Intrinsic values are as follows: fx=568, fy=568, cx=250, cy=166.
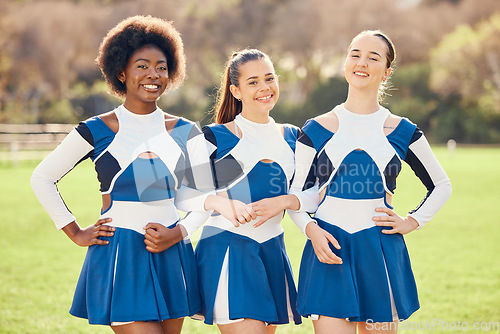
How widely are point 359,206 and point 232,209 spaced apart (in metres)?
0.63

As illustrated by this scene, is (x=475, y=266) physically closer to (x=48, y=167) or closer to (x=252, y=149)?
(x=252, y=149)

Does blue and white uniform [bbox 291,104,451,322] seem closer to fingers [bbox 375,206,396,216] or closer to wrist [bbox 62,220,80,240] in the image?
fingers [bbox 375,206,396,216]

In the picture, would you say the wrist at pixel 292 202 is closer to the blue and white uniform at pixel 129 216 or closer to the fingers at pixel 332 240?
the fingers at pixel 332 240


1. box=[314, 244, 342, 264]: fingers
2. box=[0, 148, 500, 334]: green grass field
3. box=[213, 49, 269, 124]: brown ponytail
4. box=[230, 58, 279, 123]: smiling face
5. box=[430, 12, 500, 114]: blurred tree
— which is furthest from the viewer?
box=[430, 12, 500, 114]: blurred tree

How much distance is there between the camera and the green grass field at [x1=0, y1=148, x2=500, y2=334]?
16.2 ft

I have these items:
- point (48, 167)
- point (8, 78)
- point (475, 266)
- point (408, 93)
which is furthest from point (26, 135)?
point (48, 167)

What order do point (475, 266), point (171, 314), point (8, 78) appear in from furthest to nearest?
point (8, 78)
point (475, 266)
point (171, 314)

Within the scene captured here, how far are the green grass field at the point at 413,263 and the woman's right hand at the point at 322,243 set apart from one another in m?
2.20

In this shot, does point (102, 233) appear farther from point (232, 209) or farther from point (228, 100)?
point (228, 100)

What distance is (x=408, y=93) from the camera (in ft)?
109

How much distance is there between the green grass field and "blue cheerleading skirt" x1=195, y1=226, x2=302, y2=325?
192cm

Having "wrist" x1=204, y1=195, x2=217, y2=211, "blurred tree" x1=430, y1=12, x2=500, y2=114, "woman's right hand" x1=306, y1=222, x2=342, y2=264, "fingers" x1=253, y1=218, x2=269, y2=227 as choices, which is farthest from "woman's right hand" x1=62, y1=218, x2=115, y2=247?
"blurred tree" x1=430, y1=12, x2=500, y2=114

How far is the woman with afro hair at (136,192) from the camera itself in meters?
2.73

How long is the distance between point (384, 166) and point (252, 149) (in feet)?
2.29
